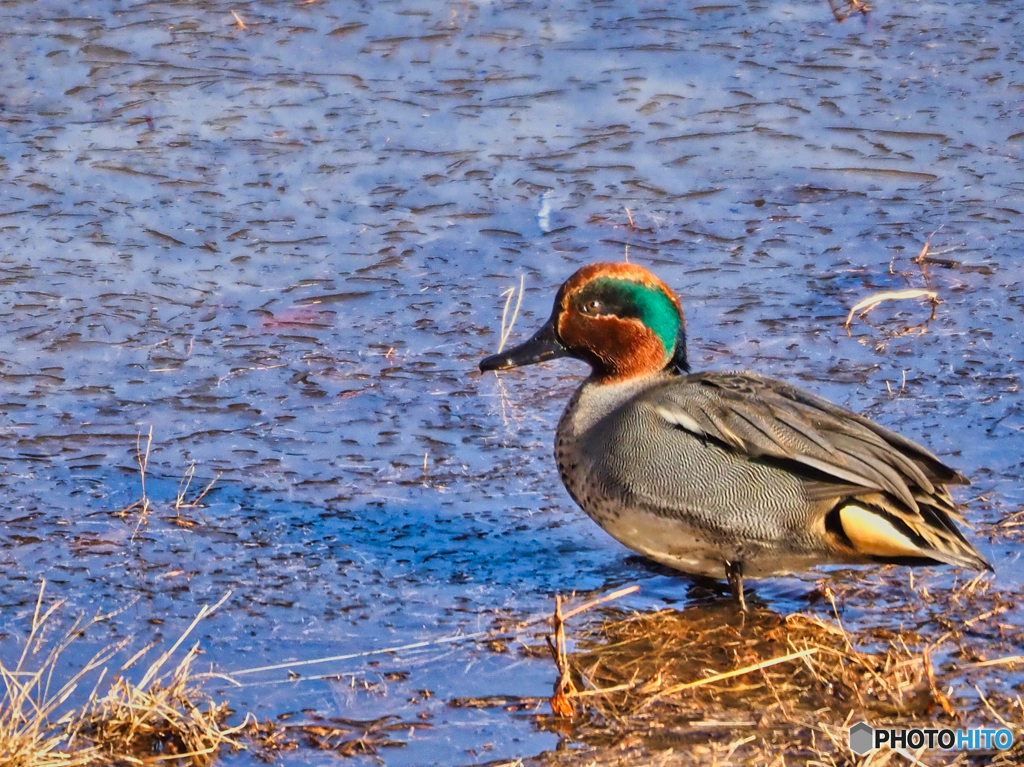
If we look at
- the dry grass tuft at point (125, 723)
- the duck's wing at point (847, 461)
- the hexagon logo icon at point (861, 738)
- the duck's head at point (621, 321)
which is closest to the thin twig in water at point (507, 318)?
the duck's head at point (621, 321)

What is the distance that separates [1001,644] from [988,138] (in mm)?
3748

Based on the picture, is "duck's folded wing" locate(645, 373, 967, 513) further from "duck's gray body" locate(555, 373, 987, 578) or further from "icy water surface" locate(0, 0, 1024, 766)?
"icy water surface" locate(0, 0, 1024, 766)

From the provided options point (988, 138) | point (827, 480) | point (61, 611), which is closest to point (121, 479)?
point (61, 611)

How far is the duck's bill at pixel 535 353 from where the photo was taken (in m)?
4.76

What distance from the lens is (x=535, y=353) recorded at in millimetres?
4781

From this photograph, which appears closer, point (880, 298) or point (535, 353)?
point (535, 353)

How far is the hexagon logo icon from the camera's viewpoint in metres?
3.37

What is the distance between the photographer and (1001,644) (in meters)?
3.96

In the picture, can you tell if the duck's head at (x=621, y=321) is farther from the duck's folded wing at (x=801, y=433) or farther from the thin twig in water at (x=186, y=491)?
the thin twig in water at (x=186, y=491)

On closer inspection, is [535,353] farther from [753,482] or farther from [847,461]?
[847,461]

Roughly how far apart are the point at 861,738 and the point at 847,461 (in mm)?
832

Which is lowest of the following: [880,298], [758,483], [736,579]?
[736,579]
